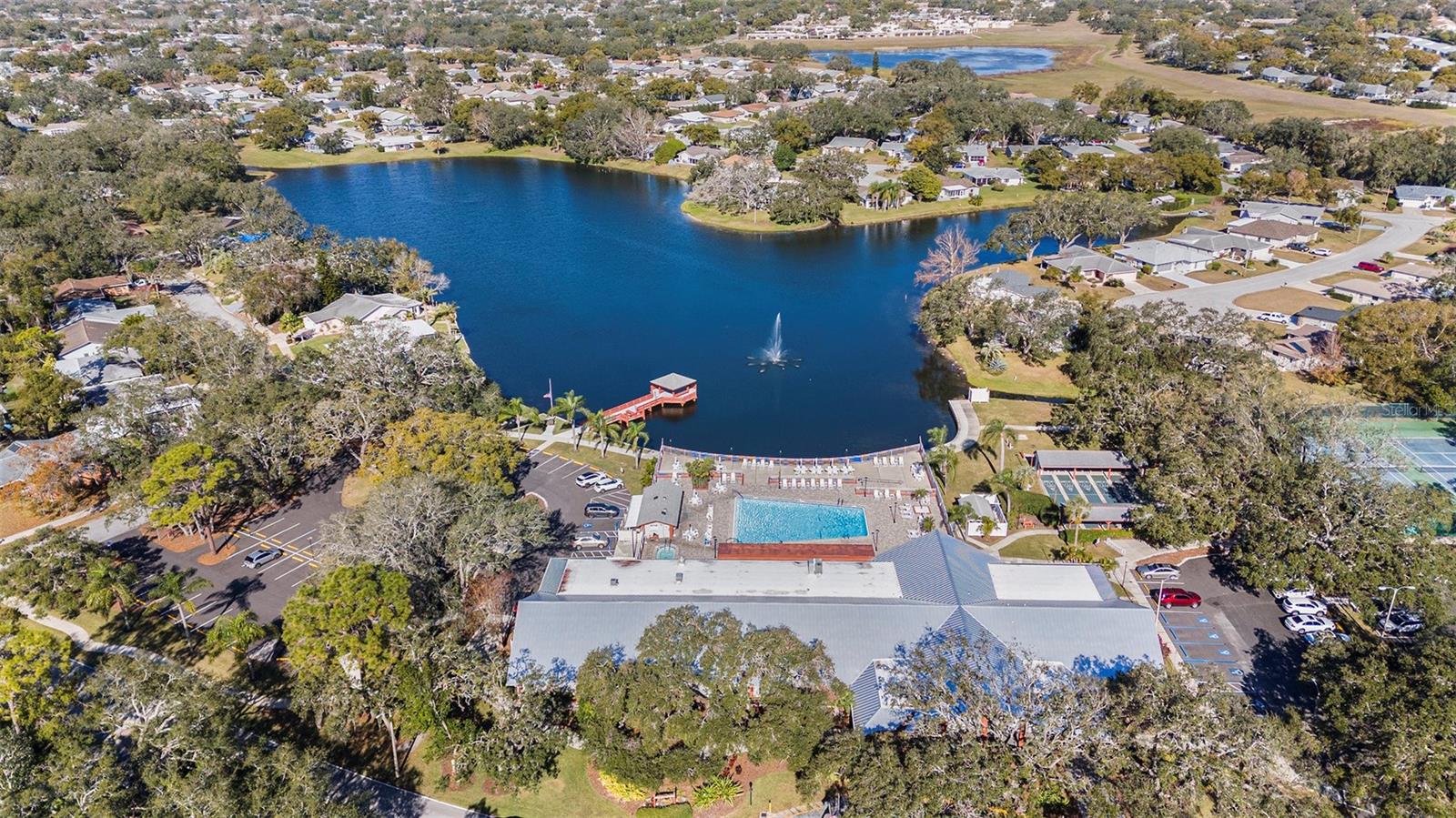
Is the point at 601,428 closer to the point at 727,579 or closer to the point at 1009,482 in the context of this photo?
the point at 727,579

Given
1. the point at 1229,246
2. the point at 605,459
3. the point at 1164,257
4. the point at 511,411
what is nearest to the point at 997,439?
the point at 605,459

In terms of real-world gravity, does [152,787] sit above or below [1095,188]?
below

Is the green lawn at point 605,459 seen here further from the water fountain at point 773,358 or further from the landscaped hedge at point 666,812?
the landscaped hedge at point 666,812

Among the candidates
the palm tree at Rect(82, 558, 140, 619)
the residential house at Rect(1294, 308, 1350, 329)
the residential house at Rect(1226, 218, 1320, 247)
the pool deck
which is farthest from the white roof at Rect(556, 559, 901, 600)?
the residential house at Rect(1226, 218, 1320, 247)

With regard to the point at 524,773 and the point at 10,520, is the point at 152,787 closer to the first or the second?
the point at 524,773

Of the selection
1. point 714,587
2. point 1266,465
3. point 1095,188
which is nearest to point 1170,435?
point 1266,465

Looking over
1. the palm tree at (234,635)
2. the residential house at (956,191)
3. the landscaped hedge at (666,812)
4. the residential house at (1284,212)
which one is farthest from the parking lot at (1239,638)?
the residential house at (956,191)

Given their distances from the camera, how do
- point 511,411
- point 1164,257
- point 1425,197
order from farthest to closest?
point 1425,197 < point 1164,257 < point 511,411
